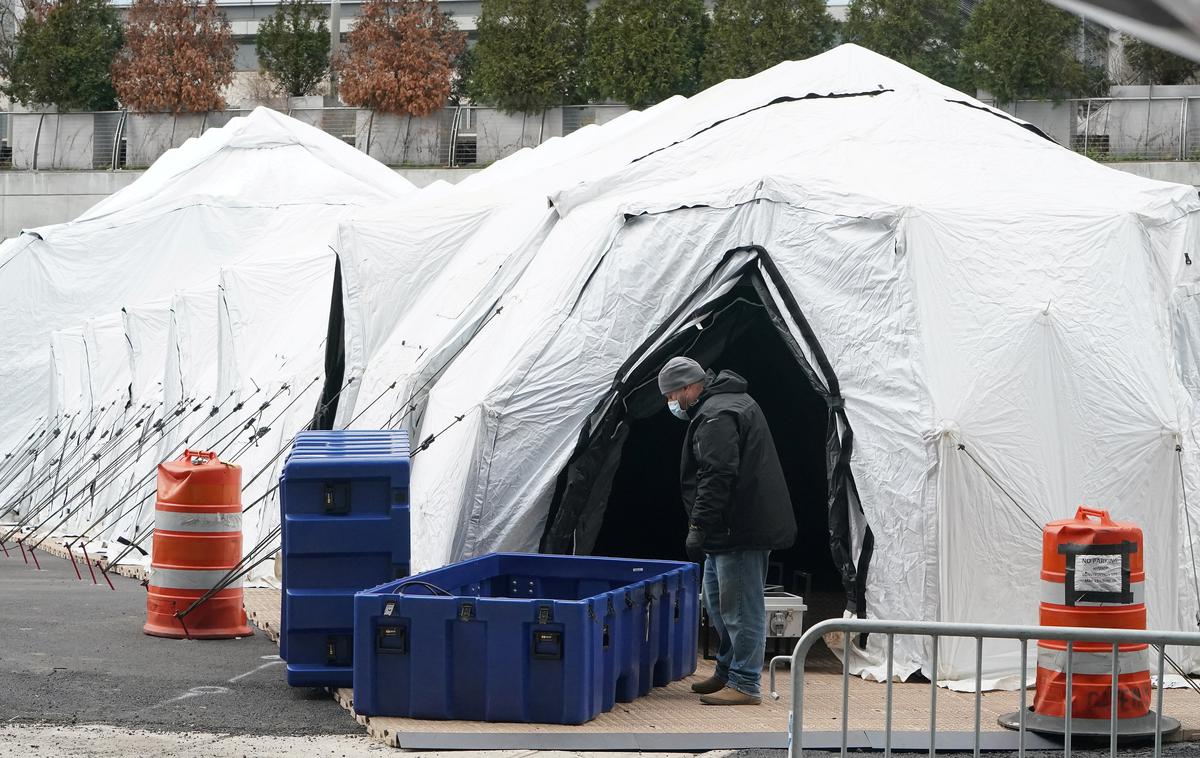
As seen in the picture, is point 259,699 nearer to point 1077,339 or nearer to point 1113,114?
point 1077,339

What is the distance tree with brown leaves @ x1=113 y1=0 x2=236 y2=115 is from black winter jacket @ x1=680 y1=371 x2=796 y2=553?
82.2 ft

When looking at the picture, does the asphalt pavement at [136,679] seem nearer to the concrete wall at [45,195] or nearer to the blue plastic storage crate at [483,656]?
the blue plastic storage crate at [483,656]

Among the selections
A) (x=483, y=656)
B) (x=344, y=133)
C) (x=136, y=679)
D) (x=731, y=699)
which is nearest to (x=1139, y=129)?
(x=344, y=133)

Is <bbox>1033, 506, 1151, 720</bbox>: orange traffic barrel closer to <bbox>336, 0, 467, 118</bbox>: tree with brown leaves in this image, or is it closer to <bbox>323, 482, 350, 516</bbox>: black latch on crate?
<bbox>323, 482, 350, 516</bbox>: black latch on crate

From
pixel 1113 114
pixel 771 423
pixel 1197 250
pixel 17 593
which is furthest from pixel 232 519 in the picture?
pixel 1113 114

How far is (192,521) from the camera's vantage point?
998 centimetres

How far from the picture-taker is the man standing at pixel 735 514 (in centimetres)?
780

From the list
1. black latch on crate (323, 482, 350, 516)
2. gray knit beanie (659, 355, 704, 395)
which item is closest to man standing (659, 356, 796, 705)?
gray knit beanie (659, 355, 704, 395)

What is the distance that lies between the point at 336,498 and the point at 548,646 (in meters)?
1.50

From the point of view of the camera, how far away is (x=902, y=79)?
12.5 m

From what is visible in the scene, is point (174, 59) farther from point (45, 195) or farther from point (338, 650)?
point (338, 650)

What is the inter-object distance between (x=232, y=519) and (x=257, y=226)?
11255 millimetres

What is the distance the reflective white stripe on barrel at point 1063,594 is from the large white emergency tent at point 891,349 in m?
1.50

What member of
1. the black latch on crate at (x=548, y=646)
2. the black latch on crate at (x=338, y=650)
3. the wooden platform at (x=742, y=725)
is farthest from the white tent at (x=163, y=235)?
the black latch on crate at (x=548, y=646)
